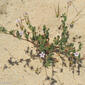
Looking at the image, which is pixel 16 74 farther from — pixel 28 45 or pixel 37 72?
pixel 28 45

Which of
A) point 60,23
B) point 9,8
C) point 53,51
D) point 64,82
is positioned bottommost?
point 64,82

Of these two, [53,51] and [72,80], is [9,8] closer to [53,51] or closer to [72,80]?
[53,51]

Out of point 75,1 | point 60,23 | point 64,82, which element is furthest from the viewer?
point 75,1

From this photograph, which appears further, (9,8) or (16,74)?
(9,8)

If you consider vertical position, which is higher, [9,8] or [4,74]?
[9,8]

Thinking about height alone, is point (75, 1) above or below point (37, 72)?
above

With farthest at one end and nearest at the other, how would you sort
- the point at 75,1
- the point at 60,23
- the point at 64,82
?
the point at 75,1 → the point at 60,23 → the point at 64,82

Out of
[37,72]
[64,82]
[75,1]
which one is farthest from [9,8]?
[64,82]

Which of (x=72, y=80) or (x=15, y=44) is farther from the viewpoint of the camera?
(x=15, y=44)

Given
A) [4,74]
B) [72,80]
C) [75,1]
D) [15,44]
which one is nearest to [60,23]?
[75,1]
